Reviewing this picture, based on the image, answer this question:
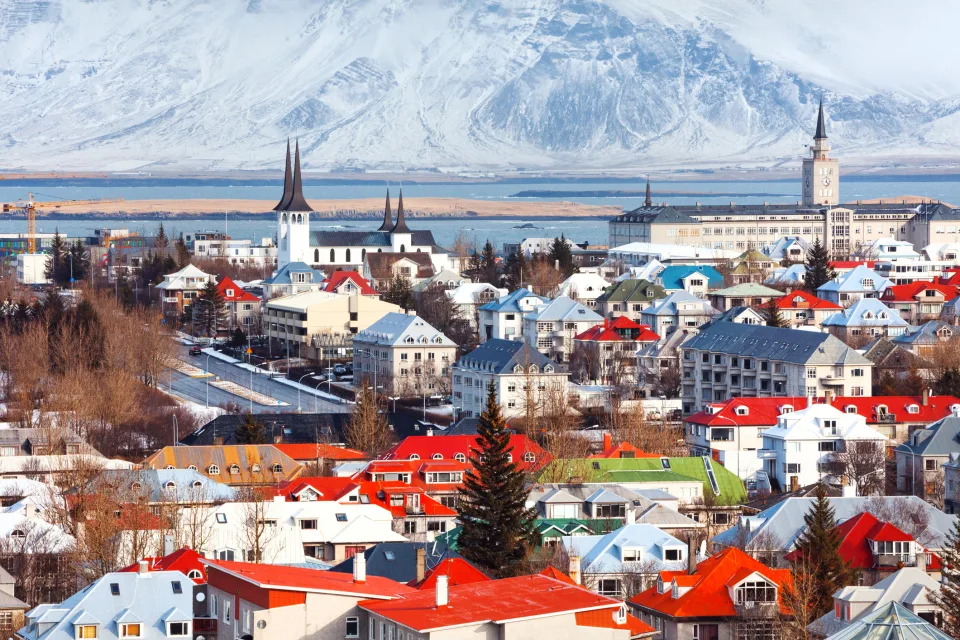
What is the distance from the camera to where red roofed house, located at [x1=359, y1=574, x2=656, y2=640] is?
87.7ft

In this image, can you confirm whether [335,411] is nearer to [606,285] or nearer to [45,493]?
[45,493]

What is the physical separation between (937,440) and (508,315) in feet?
119

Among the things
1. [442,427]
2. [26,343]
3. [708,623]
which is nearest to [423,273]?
[26,343]

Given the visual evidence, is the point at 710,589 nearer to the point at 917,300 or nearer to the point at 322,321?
the point at 322,321

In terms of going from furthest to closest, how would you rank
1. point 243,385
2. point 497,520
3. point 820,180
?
point 820,180 < point 243,385 < point 497,520

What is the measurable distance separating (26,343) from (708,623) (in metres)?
43.0

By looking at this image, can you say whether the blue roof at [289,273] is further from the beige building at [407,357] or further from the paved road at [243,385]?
the beige building at [407,357]

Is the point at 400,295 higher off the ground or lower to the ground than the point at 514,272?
lower

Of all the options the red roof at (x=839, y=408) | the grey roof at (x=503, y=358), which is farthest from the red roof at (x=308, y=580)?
the grey roof at (x=503, y=358)

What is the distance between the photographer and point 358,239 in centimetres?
13775

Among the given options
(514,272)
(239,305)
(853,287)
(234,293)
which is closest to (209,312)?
(239,305)

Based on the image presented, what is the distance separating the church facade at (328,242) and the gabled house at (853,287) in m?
40.4

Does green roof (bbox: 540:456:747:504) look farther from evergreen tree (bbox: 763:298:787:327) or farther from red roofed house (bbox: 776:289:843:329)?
red roofed house (bbox: 776:289:843:329)

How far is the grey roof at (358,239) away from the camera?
136 metres
